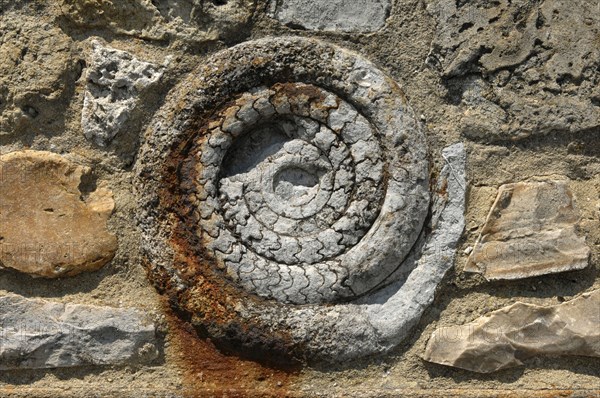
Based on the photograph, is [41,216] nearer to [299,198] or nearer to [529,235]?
[299,198]

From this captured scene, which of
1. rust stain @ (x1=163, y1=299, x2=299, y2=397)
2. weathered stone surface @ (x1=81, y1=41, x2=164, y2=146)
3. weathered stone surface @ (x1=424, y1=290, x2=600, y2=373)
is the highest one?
weathered stone surface @ (x1=81, y1=41, x2=164, y2=146)

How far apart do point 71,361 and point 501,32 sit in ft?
3.98

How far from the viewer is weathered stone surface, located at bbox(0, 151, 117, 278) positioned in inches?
62.5

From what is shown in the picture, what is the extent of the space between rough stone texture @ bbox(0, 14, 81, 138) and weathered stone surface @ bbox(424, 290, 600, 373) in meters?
1.03

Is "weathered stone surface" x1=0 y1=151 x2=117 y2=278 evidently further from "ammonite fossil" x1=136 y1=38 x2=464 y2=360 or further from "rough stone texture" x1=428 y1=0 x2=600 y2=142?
"rough stone texture" x1=428 y1=0 x2=600 y2=142

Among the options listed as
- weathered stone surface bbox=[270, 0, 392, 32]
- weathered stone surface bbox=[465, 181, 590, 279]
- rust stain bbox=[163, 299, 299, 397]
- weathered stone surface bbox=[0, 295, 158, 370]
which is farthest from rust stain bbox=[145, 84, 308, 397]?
weathered stone surface bbox=[465, 181, 590, 279]

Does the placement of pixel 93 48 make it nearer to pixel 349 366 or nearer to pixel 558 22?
pixel 349 366

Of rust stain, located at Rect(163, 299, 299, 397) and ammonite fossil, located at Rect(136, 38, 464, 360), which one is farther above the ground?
ammonite fossil, located at Rect(136, 38, 464, 360)

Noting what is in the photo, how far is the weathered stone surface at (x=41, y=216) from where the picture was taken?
159 centimetres

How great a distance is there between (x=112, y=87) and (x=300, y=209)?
0.50 m

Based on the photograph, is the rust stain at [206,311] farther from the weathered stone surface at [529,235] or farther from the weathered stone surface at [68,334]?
the weathered stone surface at [529,235]

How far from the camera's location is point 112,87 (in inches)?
62.9

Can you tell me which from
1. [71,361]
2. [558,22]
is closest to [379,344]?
[71,361]

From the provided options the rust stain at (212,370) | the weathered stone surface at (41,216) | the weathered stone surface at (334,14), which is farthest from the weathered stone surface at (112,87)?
the rust stain at (212,370)
